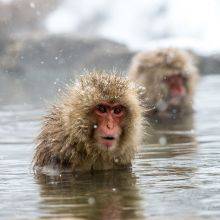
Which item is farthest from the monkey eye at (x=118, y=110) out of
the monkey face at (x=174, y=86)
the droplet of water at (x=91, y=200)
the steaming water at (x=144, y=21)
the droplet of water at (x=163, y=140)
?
the steaming water at (x=144, y=21)

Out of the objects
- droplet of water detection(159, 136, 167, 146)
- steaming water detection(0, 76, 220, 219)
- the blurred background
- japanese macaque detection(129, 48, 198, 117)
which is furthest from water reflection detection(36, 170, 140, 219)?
the blurred background

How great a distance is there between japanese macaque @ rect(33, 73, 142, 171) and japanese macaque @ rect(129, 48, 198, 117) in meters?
5.60

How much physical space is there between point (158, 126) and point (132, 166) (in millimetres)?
3799

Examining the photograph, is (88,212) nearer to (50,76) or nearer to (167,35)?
(50,76)

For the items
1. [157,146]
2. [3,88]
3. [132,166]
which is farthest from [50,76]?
[132,166]

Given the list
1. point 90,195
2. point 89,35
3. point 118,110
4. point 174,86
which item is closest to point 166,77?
point 174,86

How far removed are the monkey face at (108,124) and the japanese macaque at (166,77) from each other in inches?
224

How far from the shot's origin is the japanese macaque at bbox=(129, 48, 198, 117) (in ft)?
43.7

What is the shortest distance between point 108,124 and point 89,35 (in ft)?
49.4

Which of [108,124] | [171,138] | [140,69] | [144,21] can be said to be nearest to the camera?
[108,124]

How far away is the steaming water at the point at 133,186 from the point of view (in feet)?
18.5

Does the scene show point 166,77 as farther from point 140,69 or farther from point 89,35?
point 89,35

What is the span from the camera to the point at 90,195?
6324 millimetres

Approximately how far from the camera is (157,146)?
30.5 ft
